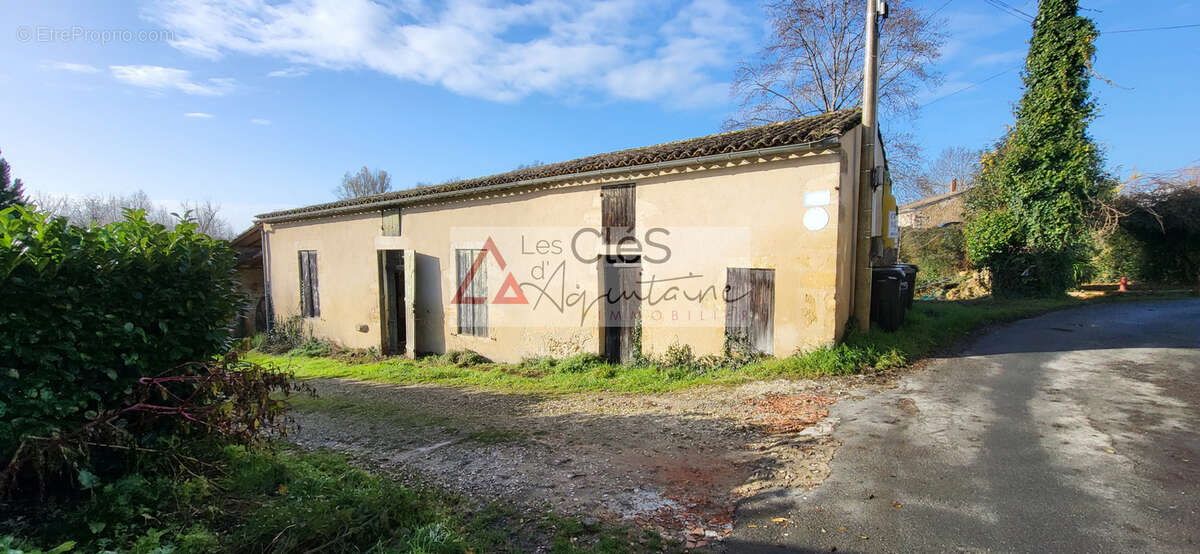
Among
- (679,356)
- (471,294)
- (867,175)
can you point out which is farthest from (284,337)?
(867,175)

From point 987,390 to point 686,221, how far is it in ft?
14.6

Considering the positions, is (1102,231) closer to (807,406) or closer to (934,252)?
(934,252)

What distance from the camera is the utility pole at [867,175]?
786 cm

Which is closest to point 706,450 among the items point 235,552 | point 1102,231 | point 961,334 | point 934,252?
point 235,552

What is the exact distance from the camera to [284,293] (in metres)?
14.8

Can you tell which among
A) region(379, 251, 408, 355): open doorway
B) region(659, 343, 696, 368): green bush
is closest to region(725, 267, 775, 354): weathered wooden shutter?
region(659, 343, 696, 368): green bush

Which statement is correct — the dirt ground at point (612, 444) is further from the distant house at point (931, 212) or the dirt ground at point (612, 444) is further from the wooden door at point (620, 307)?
the distant house at point (931, 212)

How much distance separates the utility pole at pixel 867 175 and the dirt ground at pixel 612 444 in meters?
1.88

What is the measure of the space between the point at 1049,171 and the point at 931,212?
9.71m

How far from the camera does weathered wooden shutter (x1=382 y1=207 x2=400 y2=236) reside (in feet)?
39.2

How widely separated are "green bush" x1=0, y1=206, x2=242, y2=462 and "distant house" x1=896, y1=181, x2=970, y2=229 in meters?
24.0

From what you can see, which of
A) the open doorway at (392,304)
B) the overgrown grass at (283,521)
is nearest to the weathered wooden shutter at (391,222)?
the open doorway at (392,304)

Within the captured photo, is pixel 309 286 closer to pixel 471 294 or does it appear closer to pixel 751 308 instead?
pixel 471 294

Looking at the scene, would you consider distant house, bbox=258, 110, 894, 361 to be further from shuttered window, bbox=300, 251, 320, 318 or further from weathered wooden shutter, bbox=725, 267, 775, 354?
shuttered window, bbox=300, 251, 320, 318
